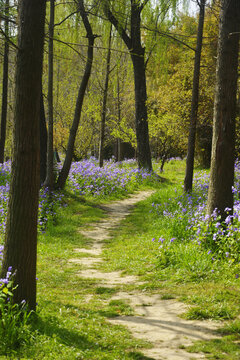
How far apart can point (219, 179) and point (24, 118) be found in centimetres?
385

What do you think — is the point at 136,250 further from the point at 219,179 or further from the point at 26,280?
the point at 26,280

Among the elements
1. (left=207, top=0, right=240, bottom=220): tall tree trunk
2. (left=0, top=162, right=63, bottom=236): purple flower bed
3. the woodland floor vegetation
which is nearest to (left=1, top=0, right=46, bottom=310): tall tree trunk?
the woodland floor vegetation

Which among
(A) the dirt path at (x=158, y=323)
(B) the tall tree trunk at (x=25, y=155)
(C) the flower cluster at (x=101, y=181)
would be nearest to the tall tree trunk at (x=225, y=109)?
(A) the dirt path at (x=158, y=323)

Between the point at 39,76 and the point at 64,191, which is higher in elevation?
the point at 39,76

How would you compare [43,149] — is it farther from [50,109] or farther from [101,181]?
[101,181]

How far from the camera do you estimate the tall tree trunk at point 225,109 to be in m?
6.69

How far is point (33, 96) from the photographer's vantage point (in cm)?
406

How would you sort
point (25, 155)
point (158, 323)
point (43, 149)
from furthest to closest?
1. point (43, 149)
2. point (158, 323)
3. point (25, 155)

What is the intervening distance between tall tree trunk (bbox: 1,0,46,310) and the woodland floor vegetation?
61 cm

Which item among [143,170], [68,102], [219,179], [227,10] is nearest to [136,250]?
[219,179]

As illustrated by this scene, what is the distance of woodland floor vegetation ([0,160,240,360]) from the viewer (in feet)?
12.1

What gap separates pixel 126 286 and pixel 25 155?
2.80m

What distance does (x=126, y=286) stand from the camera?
231 inches

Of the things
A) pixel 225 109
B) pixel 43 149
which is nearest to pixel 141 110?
pixel 43 149
